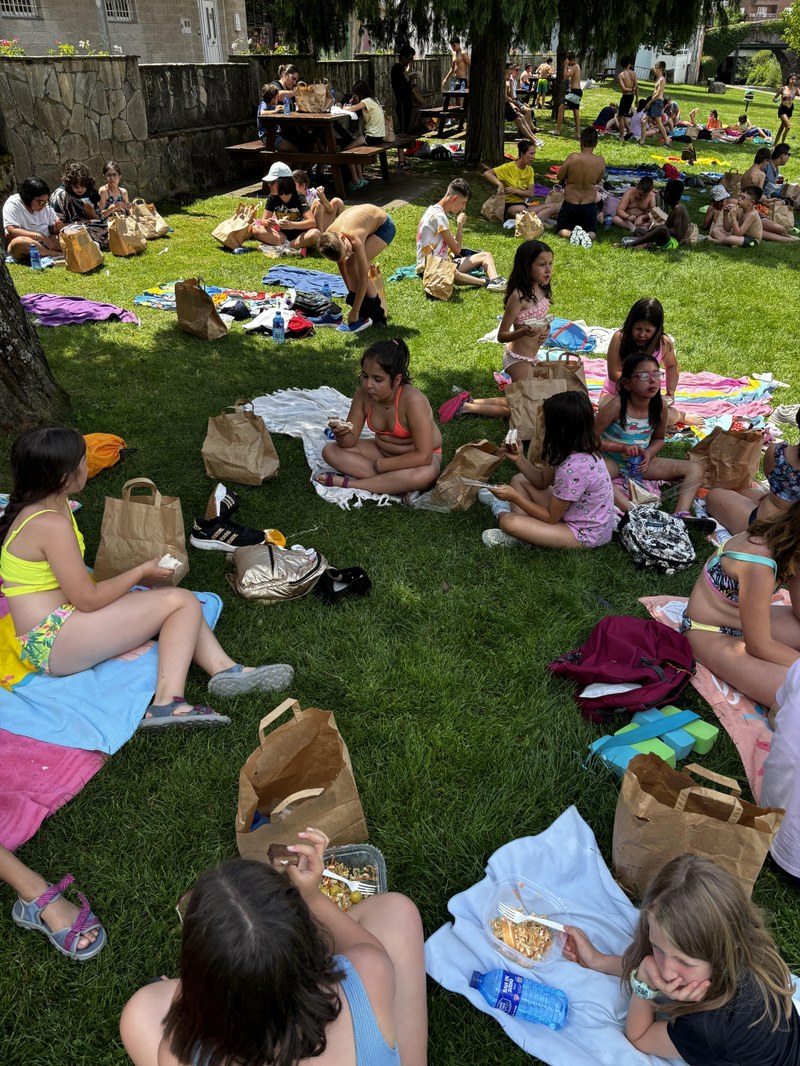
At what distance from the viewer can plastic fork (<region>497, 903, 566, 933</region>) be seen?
2.43 meters

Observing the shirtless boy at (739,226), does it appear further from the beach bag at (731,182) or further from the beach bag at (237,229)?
the beach bag at (237,229)

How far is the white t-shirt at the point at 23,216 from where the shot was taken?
8875 mm

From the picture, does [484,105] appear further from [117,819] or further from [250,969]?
[250,969]

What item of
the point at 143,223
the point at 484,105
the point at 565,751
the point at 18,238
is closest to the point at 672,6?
the point at 484,105

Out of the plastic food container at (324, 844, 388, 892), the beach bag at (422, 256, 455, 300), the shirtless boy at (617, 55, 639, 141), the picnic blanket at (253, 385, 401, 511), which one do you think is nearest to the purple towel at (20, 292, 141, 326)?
the picnic blanket at (253, 385, 401, 511)

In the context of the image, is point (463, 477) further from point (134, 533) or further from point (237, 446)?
point (134, 533)

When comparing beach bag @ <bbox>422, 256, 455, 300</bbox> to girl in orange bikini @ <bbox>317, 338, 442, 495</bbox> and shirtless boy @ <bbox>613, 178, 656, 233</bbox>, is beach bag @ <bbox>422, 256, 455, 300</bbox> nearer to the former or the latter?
girl in orange bikini @ <bbox>317, 338, 442, 495</bbox>

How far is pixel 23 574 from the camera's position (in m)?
3.10

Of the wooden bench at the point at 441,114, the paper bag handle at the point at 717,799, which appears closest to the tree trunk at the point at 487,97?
the wooden bench at the point at 441,114

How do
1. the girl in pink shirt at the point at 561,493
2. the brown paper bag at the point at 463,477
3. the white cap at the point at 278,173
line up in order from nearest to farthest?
1. the girl in pink shirt at the point at 561,493
2. the brown paper bag at the point at 463,477
3. the white cap at the point at 278,173

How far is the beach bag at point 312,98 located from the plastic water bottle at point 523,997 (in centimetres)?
1290

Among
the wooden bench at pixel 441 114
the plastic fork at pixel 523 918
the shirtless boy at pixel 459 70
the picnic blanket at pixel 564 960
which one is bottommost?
the picnic blanket at pixel 564 960

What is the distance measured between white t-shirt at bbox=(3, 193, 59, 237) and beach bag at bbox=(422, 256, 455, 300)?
4.69 meters

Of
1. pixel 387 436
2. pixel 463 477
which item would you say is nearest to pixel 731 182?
pixel 387 436
